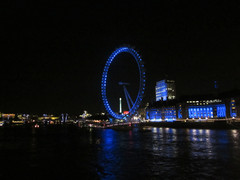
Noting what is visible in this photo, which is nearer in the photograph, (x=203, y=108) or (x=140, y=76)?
(x=140, y=76)

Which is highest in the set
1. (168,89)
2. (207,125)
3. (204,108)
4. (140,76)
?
(168,89)

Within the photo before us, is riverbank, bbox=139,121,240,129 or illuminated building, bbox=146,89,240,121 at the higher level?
illuminated building, bbox=146,89,240,121

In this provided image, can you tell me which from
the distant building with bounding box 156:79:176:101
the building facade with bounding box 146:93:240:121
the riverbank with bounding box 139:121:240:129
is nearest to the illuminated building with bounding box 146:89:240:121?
the building facade with bounding box 146:93:240:121

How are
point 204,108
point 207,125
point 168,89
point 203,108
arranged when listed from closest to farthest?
point 207,125 → point 204,108 → point 203,108 → point 168,89

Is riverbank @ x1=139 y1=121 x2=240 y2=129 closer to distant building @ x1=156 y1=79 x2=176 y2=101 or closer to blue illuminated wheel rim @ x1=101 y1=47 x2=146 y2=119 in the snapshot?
blue illuminated wheel rim @ x1=101 y1=47 x2=146 y2=119

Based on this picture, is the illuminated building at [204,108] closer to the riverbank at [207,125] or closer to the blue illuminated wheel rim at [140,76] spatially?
the riverbank at [207,125]

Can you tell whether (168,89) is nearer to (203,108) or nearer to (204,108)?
(203,108)

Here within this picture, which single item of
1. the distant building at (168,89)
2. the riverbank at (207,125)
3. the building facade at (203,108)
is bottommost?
the riverbank at (207,125)

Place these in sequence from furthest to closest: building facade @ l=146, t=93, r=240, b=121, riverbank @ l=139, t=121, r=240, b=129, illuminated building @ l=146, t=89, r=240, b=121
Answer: illuminated building @ l=146, t=89, r=240, b=121 < building facade @ l=146, t=93, r=240, b=121 < riverbank @ l=139, t=121, r=240, b=129

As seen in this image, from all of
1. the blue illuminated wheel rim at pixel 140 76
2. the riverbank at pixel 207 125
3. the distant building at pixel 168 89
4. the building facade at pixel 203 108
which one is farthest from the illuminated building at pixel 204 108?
the blue illuminated wheel rim at pixel 140 76

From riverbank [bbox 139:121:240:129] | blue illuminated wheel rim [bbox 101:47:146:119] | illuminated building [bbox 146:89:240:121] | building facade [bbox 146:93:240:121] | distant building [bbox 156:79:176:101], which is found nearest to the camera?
blue illuminated wheel rim [bbox 101:47:146:119]

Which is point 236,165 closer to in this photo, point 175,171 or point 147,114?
point 175,171

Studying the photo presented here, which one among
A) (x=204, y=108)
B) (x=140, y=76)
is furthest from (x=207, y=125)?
(x=204, y=108)

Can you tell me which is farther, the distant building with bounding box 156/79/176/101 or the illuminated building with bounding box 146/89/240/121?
the distant building with bounding box 156/79/176/101
